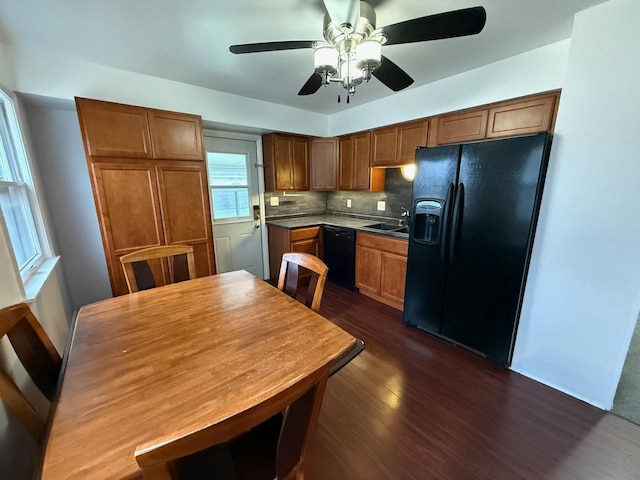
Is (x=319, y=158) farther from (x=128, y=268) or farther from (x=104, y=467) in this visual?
(x=104, y=467)

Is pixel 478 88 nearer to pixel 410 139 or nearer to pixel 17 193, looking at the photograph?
pixel 410 139

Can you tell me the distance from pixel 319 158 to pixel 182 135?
1.82 metres

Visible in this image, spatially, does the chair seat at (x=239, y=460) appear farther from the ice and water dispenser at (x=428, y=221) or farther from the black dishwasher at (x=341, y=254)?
the black dishwasher at (x=341, y=254)

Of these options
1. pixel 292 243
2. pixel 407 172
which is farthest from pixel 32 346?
pixel 407 172

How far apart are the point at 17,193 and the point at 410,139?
336 centimetres

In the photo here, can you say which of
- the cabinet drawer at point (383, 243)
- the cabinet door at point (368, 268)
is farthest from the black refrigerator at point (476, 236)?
the cabinet door at point (368, 268)

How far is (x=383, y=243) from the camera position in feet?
9.56

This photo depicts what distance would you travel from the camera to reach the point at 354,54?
1.44 m

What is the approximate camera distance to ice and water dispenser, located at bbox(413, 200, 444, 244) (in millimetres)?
2195

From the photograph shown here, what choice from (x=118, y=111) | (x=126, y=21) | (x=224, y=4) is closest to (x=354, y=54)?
(x=224, y=4)

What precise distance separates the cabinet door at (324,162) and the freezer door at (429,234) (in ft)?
5.16

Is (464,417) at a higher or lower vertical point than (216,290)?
lower

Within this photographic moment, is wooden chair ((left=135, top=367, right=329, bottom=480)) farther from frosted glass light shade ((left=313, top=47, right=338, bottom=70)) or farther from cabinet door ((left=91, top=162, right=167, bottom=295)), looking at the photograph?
cabinet door ((left=91, top=162, right=167, bottom=295))

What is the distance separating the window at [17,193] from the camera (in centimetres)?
166
